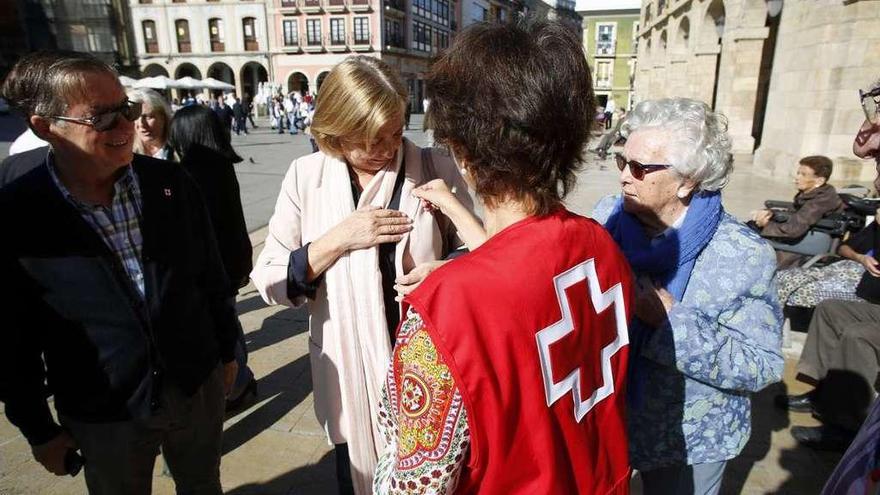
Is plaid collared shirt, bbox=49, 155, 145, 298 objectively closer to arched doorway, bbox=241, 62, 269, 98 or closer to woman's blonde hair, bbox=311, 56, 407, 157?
woman's blonde hair, bbox=311, 56, 407, 157

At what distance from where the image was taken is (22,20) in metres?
40.8

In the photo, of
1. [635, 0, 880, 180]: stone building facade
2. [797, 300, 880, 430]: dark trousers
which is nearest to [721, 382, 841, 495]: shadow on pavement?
[797, 300, 880, 430]: dark trousers

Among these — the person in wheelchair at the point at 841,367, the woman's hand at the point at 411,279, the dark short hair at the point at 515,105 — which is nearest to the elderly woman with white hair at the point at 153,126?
the woman's hand at the point at 411,279

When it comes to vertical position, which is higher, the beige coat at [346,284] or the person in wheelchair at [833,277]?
the beige coat at [346,284]

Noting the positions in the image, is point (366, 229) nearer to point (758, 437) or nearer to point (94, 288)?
point (94, 288)

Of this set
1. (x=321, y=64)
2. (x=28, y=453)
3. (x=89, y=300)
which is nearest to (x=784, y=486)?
(x=89, y=300)

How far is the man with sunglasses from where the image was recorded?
4.93ft

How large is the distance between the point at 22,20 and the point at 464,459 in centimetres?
5506

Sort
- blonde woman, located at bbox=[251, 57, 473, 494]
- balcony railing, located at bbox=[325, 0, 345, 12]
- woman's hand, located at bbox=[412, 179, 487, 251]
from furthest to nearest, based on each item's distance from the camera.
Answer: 1. balcony railing, located at bbox=[325, 0, 345, 12]
2. blonde woman, located at bbox=[251, 57, 473, 494]
3. woman's hand, located at bbox=[412, 179, 487, 251]

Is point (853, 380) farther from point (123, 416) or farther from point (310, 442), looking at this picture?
point (123, 416)

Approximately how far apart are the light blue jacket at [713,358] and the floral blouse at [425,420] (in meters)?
0.85

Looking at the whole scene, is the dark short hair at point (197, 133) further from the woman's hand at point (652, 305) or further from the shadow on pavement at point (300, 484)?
the woman's hand at point (652, 305)

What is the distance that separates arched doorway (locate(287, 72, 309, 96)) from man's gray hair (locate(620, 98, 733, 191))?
44.2 metres

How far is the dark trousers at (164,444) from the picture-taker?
65.1 inches
